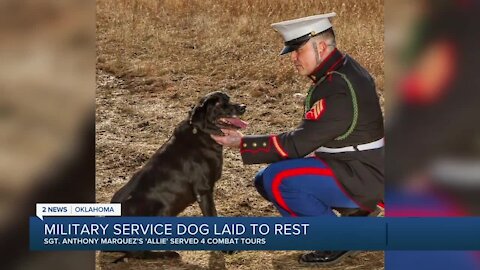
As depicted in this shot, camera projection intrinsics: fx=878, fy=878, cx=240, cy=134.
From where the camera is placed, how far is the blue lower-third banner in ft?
19.5

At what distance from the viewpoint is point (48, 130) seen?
596 cm

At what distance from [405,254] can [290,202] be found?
0.86 metres

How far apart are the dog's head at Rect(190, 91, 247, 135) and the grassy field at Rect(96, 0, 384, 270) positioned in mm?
75

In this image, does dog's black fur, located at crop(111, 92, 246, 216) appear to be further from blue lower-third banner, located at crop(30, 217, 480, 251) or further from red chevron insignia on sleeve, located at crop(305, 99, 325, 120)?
red chevron insignia on sleeve, located at crop(305, 99, 325, 120)

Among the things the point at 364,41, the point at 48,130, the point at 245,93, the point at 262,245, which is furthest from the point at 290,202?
the point at 48,130

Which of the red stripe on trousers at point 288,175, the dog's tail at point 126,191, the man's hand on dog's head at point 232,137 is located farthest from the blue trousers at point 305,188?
the dog's tail at point 126,191

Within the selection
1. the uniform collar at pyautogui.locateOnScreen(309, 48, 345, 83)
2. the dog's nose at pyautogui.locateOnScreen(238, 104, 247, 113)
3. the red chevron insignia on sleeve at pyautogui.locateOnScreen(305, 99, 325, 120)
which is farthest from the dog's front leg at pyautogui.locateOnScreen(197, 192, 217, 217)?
the uniform collar at pyautogui.locateOnScreen(309, 48, 345, 83)

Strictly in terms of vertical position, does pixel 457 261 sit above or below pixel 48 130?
below

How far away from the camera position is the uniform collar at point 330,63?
5.95 m

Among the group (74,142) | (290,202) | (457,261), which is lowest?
(457,261)

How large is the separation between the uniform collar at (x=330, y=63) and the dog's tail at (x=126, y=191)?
56.2 inches

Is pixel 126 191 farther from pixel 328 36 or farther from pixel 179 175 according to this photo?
pixel 328 36

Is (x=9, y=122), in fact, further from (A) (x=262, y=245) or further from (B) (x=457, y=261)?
(B) (x=457, y=261)

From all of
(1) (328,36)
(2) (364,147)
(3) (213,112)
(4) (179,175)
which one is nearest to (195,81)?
(3) (213,112)
